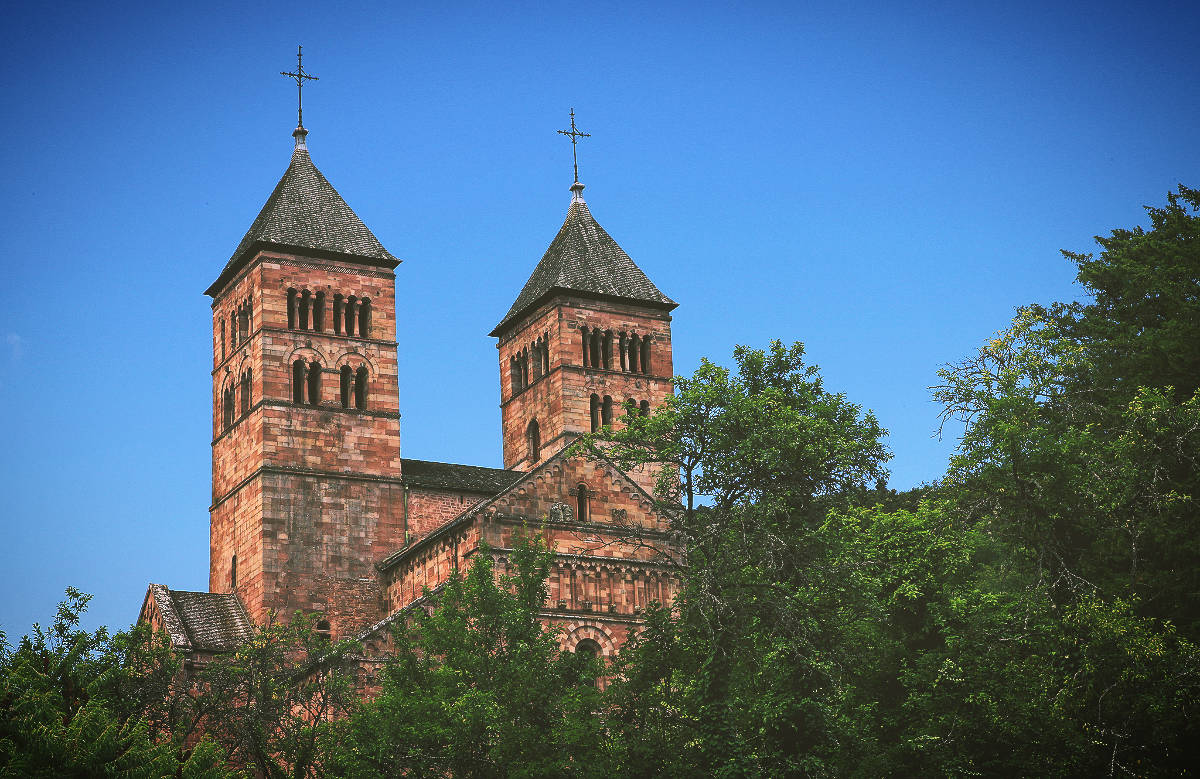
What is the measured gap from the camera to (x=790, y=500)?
42688 mm

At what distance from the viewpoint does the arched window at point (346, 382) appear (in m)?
60.5

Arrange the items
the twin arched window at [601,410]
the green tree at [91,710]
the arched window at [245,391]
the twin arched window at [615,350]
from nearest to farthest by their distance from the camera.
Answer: the green tree at [91,710] → the arched window at [245,391] → the twin arched window at [601,410] → the twin arched window at [615,350]

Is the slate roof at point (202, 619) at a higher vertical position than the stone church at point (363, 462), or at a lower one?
lower

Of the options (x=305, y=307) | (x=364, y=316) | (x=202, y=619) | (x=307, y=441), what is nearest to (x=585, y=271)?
(x=364, y=316)

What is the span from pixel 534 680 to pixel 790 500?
9.68 m

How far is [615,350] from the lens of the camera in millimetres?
67688

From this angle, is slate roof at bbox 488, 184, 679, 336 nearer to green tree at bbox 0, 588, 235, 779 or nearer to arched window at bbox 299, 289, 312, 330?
arched window at bbox 299, 289, 312, 330

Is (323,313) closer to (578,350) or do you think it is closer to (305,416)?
(305,416)

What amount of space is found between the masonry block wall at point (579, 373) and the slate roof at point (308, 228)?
26.8 ft

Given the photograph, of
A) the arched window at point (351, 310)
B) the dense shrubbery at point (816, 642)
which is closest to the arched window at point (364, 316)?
the arched window at point (351, 310)

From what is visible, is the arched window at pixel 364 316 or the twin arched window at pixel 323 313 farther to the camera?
the arched window at pixel 364 316

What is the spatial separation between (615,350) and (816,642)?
29.2 m

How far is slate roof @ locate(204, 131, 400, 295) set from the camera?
61.2m

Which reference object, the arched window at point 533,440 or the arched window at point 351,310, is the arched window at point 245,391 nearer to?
the arched window at point 351,310
